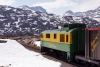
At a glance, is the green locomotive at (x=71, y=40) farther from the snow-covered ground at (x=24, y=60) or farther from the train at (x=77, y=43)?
the snow-covered ground at (x=24, y=60)

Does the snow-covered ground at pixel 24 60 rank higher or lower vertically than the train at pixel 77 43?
lower

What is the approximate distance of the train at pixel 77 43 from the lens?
19250 millimetres

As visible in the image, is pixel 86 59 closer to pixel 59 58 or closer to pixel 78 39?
pixel 78 39

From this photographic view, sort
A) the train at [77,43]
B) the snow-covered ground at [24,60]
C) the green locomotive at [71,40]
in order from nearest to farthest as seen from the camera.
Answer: the train at [77,43] < the green locomotive at [71,40] < the snow-covered ground at [24,60]

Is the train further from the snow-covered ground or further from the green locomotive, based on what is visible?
the snow-covered ground

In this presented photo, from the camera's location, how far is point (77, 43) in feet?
77.6

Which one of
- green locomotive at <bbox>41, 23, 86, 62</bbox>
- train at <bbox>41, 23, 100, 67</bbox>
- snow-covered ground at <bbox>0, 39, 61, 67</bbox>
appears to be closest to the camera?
train at <bbox>41, 23, 100, 67</bbox>

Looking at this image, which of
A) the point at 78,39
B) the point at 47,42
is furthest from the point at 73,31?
the point at 47,42

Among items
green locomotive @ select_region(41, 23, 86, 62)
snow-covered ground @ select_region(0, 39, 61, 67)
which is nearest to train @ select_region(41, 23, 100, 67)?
green locomotive @ select_region(41, 23, 86, 62)

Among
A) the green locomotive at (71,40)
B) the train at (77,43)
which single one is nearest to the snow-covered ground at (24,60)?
the green locomotive at (71,40)

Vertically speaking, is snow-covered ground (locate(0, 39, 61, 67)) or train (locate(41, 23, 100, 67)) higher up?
train (locate(41, 23, 100, 67))

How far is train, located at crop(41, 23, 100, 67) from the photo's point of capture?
63.2ft

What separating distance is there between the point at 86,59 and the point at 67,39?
467 cm

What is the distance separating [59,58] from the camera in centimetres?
2923
